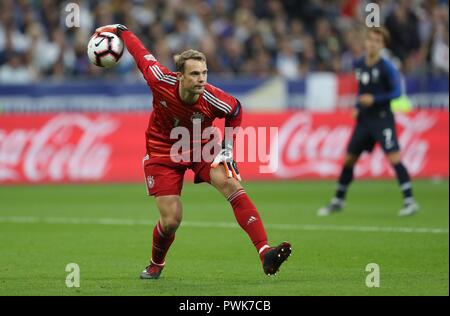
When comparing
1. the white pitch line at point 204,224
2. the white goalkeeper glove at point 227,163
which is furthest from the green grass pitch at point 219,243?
the white goalkeeper glove at point 227,163

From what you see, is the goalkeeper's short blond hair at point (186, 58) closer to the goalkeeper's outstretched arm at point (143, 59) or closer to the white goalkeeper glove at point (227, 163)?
the goalkeeper's outstretched arm at point (143, 59)

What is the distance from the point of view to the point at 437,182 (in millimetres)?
19438

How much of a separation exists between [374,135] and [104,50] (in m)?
6.15

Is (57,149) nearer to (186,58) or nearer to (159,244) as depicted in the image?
(159,244)

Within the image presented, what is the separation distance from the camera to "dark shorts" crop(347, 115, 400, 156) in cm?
1422

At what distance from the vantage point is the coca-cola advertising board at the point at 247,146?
19.0m

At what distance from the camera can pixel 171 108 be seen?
8828 millimetres

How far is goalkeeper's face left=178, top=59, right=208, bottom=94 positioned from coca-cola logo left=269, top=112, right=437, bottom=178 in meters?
11.1

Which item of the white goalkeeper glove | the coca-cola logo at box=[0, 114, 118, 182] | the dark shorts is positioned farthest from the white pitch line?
the coca-cola logo at box=[0, 114, 118, 182]

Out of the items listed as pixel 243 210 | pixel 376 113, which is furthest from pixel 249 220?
pixel 376 113

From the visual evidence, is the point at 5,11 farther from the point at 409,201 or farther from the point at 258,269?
the point at 258,269

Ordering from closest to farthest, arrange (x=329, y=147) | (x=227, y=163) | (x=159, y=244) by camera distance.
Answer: (x=227, y=163), (x=159, y=244), (x=329, y=147)
